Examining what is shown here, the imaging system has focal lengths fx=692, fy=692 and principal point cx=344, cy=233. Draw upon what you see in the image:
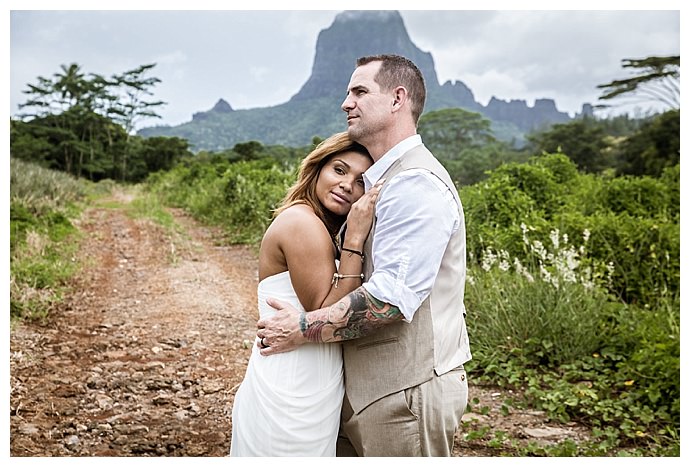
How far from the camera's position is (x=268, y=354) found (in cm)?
212

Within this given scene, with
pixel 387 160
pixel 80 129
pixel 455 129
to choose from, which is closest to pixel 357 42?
pixel 455 129

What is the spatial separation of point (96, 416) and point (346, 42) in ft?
316

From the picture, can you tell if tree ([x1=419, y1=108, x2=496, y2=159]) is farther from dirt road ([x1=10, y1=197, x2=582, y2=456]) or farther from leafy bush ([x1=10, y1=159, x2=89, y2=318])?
dirt road ([x1=10, y1=197, x2=582, y2=456])

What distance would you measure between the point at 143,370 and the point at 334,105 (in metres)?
58.9

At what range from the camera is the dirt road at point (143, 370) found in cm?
384

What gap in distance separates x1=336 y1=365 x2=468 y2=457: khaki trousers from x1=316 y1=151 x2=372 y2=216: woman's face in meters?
0.60

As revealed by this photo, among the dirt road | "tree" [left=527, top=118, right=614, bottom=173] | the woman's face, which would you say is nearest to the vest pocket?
the woman's face

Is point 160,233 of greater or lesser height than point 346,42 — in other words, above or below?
below

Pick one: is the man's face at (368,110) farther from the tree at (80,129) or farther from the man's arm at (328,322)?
the tree at (80,129)

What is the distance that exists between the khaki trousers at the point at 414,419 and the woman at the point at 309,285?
0.13 meters

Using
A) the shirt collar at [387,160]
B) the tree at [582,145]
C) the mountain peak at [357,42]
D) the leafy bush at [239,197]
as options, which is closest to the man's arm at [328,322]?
the shirt collar at [387,160]

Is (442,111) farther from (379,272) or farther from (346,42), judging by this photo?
(379,272)

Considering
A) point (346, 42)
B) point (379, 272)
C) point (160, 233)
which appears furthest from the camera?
point (346, 42)

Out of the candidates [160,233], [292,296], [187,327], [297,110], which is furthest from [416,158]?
[297,110]
